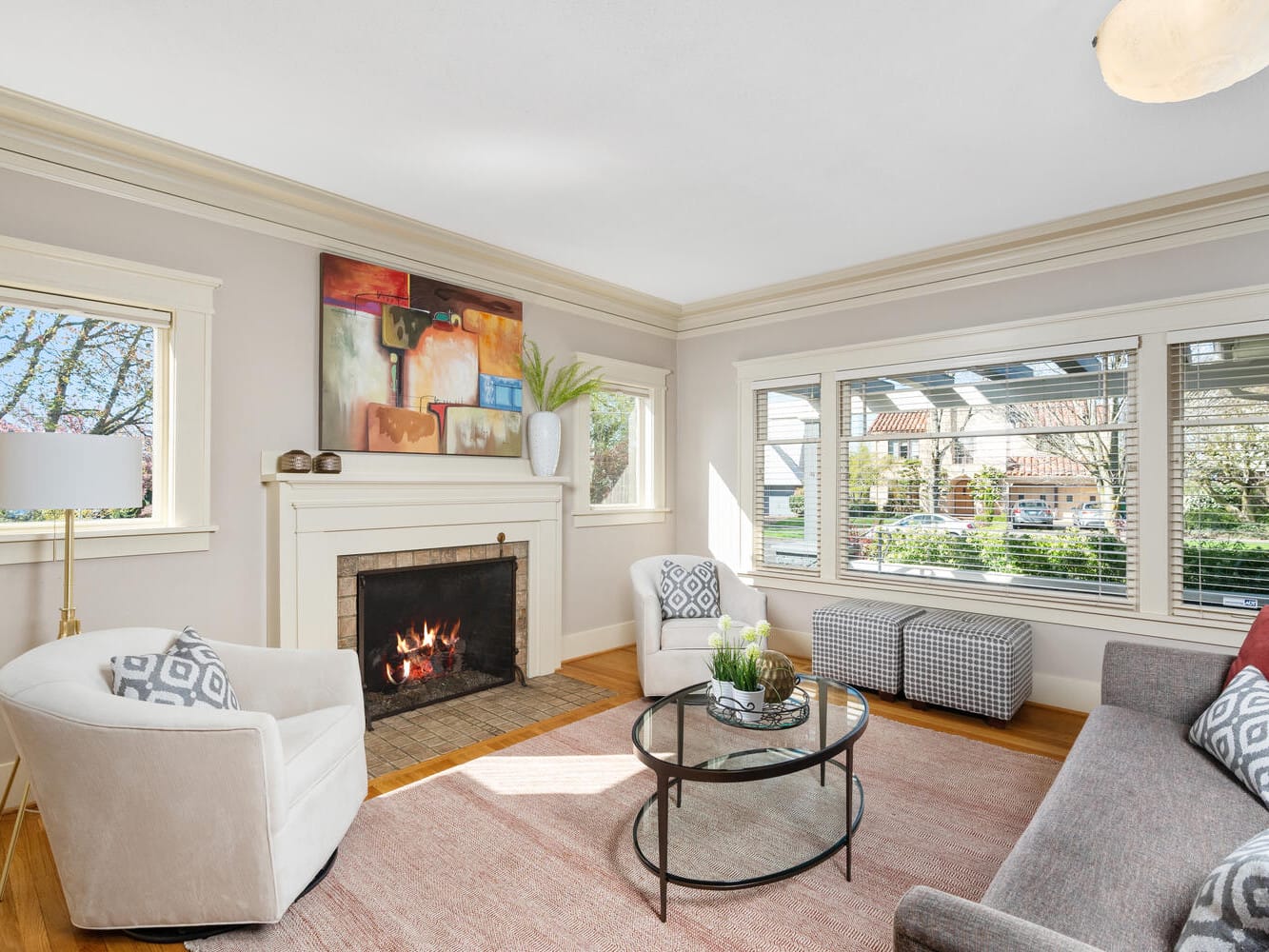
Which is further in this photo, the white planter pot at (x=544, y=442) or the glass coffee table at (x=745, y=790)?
the white planter pot at (x=544, y=442)

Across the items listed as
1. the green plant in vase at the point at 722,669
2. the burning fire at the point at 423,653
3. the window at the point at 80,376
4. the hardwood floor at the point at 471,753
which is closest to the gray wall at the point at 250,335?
the window at the point at 80,376

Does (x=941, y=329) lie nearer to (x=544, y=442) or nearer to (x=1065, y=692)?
(x=1065, y=692)

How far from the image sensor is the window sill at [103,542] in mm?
2607

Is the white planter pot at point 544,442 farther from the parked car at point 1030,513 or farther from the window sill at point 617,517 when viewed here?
the parked car at point 1030,513

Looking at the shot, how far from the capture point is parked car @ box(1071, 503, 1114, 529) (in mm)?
3689

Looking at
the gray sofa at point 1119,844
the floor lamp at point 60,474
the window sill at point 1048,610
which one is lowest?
the gray sofa at point 1119,844

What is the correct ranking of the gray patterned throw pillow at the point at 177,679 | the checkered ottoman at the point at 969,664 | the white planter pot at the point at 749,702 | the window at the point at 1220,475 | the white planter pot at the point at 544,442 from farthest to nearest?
1. the white planter pot at the point at 544,442
2. the checkered ottoman at the point at 969,664
3. the window at the point at 1220,475
4. the white planter pot at the point at 749,702
5. the gray patterned throw pillow at the point at 177,679

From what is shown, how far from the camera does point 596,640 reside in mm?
4895

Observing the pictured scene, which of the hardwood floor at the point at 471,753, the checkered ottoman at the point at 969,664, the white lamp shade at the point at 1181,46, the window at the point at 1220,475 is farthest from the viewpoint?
the checkered ottoman at the point at 969,664

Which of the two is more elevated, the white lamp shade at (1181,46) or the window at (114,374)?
the white lamp shade at (1181,46)

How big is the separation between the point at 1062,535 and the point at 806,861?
2577 millimetres

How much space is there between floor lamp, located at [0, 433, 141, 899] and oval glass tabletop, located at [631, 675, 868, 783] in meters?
1.86

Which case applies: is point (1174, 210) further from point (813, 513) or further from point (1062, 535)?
A: point (813, 513)

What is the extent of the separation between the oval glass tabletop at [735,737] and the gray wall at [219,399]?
80.0 inches
